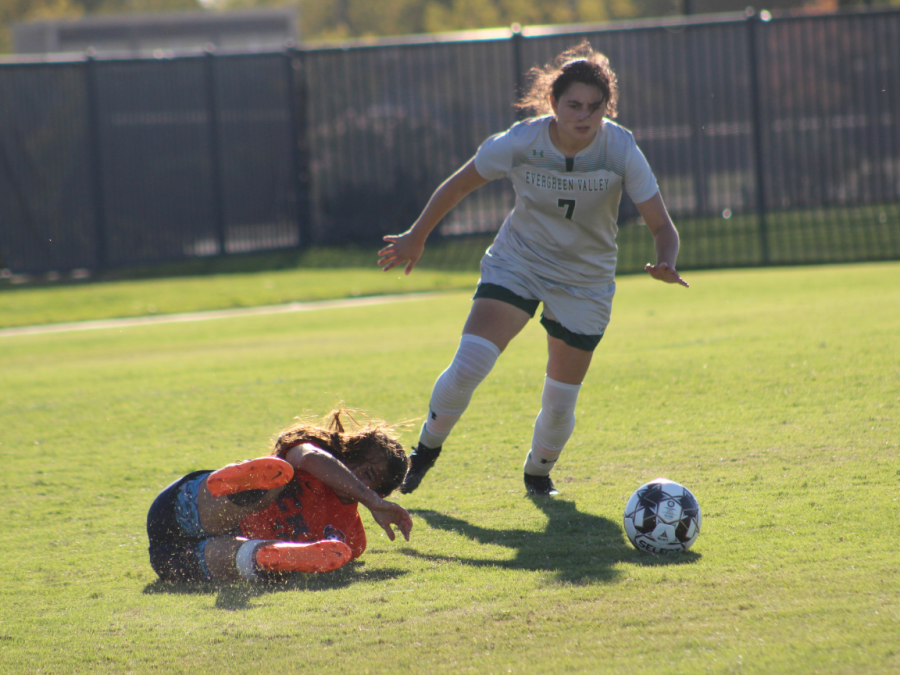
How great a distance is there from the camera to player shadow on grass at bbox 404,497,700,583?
3549 millimetres

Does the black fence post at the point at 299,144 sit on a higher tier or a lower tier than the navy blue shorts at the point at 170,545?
higher

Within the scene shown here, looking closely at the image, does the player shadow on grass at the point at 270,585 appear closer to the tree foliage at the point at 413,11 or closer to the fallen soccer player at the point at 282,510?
the fallen soccer player at the point at 282,510

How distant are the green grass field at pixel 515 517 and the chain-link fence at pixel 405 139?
8.55 m

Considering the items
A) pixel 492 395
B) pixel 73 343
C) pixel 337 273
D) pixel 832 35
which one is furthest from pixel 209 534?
pixel 832 35

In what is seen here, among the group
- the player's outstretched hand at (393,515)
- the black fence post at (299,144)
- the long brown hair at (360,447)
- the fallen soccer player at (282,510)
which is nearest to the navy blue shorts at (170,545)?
the fallen soccer player at (282,510)

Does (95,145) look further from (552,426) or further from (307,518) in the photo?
(307,518)

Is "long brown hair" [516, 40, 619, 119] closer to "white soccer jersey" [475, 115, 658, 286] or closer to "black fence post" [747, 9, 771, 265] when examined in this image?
"white soccer jersey" [475, 115, 658, 286]

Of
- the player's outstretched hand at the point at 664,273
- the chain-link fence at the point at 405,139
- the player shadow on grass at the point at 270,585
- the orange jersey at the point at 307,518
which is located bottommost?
the player shadow on grass at the point at 270,585

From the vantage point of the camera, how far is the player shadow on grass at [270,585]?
3.49 metres

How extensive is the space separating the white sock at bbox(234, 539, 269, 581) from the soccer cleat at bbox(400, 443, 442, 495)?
125 centimetres

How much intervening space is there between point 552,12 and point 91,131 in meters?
31.3

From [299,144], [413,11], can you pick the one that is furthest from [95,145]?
[413,11]

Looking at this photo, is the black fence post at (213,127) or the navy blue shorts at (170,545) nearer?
the navy blue shorts at (170,545)

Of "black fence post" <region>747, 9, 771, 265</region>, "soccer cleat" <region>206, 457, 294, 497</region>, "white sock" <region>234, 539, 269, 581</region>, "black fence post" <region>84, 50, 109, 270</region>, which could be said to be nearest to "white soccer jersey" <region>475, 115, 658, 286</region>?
"soccer cleat" <region>206, 457, 294, 497</region>
